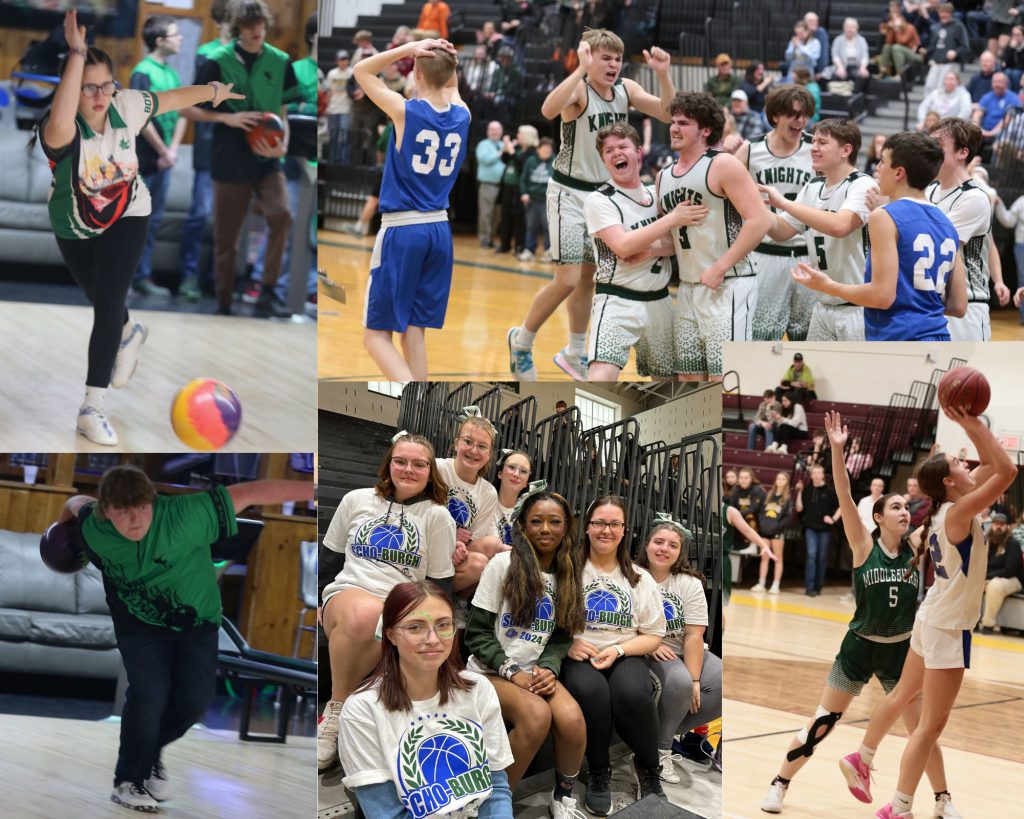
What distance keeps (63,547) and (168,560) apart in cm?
29

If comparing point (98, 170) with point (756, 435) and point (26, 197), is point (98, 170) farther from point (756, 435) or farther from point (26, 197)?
point (756, 435)

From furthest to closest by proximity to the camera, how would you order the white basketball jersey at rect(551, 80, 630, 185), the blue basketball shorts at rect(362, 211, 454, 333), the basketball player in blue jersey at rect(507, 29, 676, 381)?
the white basketball jersey at rect(551, 80, 630, 185) < the basketball player in blue jersey at rect(507, 29, 676, 381) < the blue basketball shorts at rect(362, 211, 454, 333)

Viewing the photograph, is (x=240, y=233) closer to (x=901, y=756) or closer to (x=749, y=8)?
(x=901, y=756)

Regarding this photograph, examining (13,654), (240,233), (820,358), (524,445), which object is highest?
(240,233)

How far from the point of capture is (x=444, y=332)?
332 inches

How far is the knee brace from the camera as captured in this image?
3621mm

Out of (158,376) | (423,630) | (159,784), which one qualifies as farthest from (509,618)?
(158,376)

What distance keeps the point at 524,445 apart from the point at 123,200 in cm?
130

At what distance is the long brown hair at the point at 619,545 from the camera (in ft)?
11.5

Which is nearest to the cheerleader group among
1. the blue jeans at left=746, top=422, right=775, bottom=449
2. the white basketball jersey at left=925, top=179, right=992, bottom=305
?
the blue jeans at left=746, top=422, right=775, bottom=449

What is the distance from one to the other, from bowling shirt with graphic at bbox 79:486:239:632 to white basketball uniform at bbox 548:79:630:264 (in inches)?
100

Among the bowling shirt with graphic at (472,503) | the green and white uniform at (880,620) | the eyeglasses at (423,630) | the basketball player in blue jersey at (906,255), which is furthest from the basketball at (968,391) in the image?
the eyeglasses at (423,630)

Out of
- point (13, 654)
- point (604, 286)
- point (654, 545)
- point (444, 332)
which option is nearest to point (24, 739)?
point (13, 654)

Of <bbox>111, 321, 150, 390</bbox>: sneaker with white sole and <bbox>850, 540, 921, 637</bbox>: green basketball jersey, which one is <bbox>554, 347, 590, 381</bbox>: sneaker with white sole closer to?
<bbox>850, 540, 921, 637</bbox>: green basketball jersey
